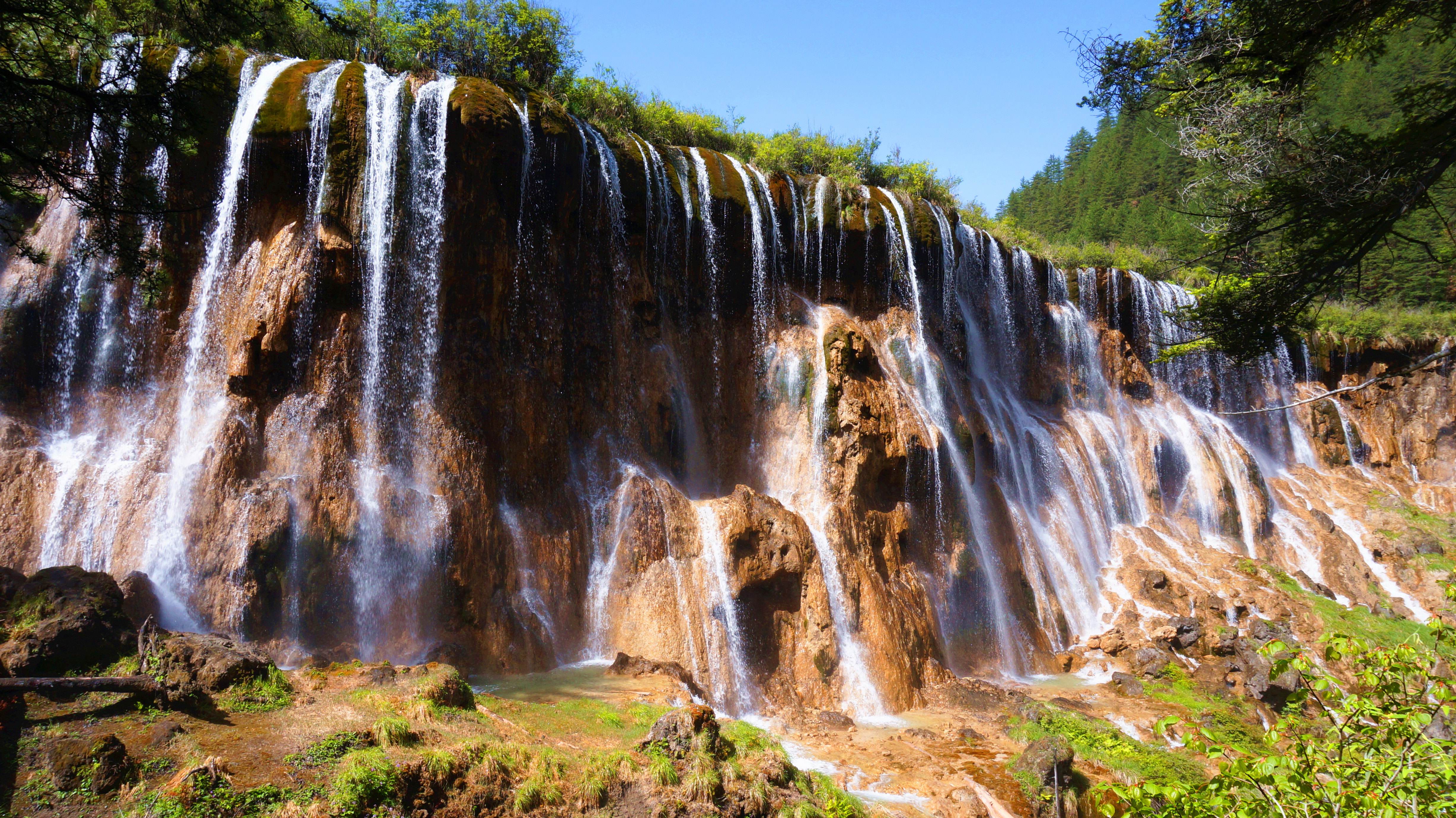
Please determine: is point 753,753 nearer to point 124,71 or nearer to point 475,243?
point 124,71

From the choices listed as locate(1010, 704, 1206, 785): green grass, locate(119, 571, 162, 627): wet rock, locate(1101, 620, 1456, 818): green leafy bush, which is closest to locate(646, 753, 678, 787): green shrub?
locate(1101, 620, 1456, 818): green leafy bush

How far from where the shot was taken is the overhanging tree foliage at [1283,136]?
555 centimetres

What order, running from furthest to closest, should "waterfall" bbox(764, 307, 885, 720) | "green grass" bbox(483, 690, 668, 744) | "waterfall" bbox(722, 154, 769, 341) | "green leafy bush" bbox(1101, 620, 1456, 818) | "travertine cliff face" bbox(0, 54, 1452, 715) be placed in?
"waterfall" bbox(722, 154, 769, 341) < "waterfall" bbox(764, 307, 885, 720) < "travertine cliff face" bbox(0, 54, 1452, 715) < "green grass" bbox(483, 690, 668, 744) < "green leafy bush" bbox(1101, 620, 1456, 818)

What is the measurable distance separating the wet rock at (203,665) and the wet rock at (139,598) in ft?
9.82

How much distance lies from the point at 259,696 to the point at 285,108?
10.9 m

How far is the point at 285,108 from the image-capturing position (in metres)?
13.5

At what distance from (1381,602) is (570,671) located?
23.0 metres

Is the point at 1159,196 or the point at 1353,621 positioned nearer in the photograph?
the point at 1353,621

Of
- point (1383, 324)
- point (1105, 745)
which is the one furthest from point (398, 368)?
point (1383, 324)

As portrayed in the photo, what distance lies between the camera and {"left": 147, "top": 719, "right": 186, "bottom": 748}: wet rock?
20.2ft

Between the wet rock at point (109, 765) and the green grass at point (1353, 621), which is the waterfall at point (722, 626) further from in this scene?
the green grass at point (1353, 621)

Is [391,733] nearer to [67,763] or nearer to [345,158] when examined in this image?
[67,763]

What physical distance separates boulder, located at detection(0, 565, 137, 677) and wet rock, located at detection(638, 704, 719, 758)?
5.66 meters

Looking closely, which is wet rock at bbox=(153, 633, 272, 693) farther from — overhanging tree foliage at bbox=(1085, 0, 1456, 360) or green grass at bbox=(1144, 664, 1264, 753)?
green grass at bbox=(1144, 664, 1264, 753)
